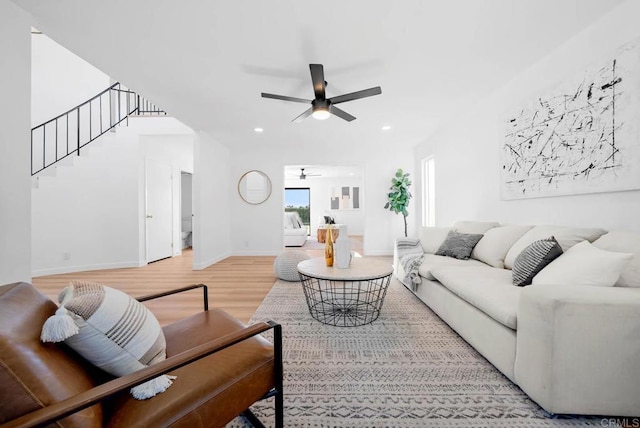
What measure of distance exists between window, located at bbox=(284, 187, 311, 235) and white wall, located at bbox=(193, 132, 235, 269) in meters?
4.68

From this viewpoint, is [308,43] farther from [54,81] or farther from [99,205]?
[54,81]

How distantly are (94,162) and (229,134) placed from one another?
2.29 m

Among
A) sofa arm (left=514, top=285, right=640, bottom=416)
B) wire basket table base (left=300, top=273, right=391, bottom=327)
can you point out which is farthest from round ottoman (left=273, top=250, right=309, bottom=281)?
sofa arm (left=514, top=285, right=640, bottom=416)

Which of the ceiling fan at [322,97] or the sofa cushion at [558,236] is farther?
the ceiling fan at [322,97]

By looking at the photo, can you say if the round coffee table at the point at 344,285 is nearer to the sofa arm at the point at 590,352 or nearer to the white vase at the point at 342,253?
the white vase at the point at 342,253

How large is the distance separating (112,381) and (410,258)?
9.40ft

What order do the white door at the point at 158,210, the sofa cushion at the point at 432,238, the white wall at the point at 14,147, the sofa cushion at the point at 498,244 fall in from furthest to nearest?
the white door at the point at 158,210, the sofa cushion at the point at 432,238, the sofa cushion at the point at 498,244, the white wall at the point at 14,147

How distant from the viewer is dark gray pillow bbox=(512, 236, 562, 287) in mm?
1804

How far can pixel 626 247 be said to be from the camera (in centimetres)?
158

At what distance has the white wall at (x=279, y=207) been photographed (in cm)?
594

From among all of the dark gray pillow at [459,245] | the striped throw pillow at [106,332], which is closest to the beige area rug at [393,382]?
the striped throw pillow at [106,332]

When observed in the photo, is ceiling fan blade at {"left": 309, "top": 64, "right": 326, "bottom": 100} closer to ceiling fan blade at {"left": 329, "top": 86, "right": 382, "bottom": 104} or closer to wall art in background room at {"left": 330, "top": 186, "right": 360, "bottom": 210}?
ceiling fan blade at {"left": 329, "top": 86, "right": 382, "bottom": 104}

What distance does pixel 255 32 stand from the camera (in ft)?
6.71

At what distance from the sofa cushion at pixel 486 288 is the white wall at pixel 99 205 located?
198 inches
